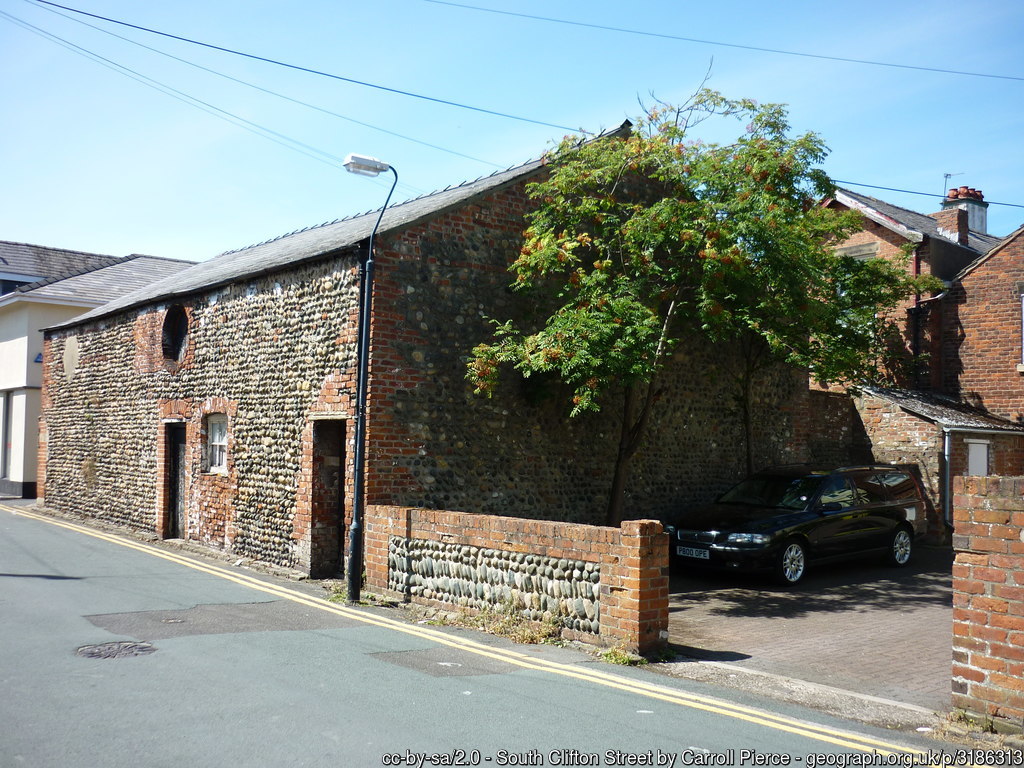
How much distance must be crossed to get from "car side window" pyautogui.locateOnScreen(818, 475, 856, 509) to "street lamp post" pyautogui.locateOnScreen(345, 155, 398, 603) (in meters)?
7.01

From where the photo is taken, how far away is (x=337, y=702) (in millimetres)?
6105

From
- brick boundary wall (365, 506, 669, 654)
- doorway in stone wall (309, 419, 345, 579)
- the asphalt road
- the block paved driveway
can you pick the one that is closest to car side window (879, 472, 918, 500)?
the block paved driveway

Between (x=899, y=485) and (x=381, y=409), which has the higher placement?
(x=381, y=409)

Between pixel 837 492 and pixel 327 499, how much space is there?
312 inches

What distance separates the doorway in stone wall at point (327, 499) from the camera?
40.7 feet

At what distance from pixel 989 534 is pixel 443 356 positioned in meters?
7.83

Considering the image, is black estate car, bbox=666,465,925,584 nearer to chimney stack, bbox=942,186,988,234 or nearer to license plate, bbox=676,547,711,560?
license plate, bbox=676,547,711,560

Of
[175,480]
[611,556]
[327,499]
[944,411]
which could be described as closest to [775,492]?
[611,556]

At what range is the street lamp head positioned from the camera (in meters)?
10.1

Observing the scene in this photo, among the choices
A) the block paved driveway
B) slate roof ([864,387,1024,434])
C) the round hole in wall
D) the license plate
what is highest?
the round hole in wall

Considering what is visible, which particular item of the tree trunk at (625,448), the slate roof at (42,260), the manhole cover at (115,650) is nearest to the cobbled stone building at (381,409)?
the tree trunk at (625,448)

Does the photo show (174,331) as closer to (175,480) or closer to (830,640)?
(175,480)

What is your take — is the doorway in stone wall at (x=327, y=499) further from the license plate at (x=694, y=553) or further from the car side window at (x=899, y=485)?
the car side window at (x=899, y=485)

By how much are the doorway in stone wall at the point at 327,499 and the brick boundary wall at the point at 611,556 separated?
3.05 meters
